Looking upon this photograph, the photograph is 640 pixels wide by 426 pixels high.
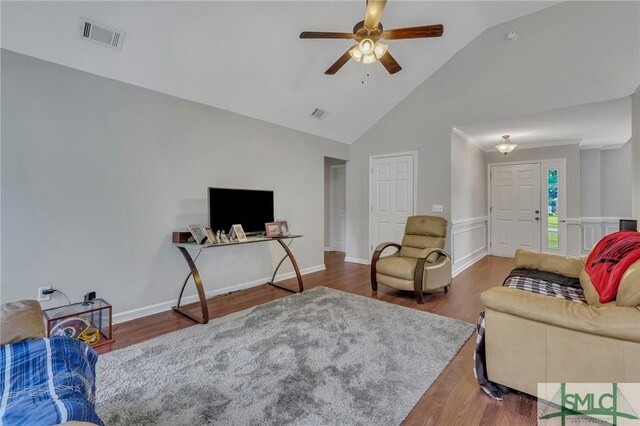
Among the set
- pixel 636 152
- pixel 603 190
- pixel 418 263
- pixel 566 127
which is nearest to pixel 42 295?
pixel 418 263

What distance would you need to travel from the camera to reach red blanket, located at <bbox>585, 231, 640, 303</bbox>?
1.71 meters

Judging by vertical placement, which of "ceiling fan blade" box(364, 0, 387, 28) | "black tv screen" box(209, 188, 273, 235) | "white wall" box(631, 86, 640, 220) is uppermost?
"ceiling fan blade" box(364, 0, 387, 28)

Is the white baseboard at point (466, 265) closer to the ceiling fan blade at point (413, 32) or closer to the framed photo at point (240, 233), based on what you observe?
the framed photo at point (240, 233)

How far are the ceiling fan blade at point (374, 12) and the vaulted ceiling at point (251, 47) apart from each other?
45.4 inches

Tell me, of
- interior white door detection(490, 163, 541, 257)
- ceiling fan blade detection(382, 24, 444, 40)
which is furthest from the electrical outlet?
interior white door detection(490, 163, 541, 257)

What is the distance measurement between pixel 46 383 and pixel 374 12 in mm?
2781

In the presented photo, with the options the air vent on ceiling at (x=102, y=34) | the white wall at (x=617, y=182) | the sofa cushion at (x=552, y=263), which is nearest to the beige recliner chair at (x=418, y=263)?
the sofa cushion at (x=552, y=263)

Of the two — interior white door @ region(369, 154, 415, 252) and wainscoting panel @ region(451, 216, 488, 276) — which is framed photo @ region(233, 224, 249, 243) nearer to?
interior white door @ region(369, 154, 415, 252)

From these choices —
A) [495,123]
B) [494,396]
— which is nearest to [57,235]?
[494,396]

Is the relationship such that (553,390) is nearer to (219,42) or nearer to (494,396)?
(494,396)

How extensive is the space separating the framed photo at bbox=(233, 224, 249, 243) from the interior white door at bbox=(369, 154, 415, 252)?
9.41 feet

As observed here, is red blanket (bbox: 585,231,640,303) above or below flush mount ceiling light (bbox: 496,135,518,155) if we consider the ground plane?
below

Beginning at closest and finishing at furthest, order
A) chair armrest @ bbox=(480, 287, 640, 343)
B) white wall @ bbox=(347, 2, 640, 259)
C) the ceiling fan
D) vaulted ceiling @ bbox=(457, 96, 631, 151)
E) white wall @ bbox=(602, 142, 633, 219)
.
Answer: chair armrest @ bbox=(480, 287, 640, 343) → the ceiling fan → white wall @ bbox=(347, 2, 640, 259) → vaulted ceiling @ bbox=(457, 96, 631, 151) → white wall @ bbox=(602, 142, 633, 219)

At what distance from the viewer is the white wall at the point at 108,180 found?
2428 mm
